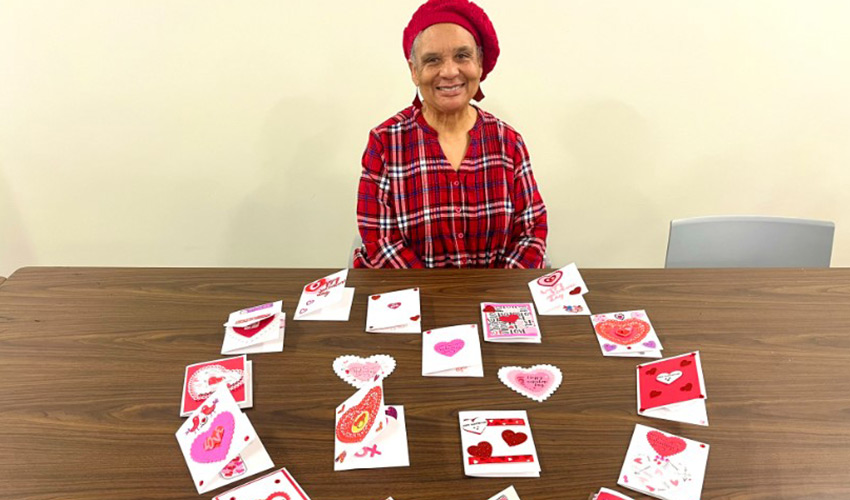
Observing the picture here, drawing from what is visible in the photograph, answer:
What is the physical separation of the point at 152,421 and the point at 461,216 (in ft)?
3.27

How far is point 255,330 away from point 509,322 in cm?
54

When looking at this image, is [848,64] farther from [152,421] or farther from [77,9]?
[77,9]

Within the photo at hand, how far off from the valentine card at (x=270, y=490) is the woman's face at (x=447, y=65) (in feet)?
3.57

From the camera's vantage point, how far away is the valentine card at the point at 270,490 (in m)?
0.89

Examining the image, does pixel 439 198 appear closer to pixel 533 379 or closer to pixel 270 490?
pixel 533 379

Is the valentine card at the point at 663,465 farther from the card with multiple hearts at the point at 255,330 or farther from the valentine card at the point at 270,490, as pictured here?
the card with multiple hearts at the point at 255,330

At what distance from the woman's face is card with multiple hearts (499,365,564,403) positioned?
31.9 inches

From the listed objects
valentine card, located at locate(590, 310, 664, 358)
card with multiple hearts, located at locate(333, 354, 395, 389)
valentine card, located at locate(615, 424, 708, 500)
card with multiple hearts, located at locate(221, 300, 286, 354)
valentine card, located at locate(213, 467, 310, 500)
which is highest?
card with multiple hearts, located at locate(221, 300, 286, 354)

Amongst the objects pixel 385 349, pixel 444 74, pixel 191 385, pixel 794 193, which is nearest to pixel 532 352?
pixel 385 349

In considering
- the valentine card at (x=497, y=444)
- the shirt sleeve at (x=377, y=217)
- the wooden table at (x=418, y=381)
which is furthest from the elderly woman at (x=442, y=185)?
the valentine card at (x=497, y=444)

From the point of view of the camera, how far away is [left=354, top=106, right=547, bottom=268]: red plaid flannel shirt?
1.71 m

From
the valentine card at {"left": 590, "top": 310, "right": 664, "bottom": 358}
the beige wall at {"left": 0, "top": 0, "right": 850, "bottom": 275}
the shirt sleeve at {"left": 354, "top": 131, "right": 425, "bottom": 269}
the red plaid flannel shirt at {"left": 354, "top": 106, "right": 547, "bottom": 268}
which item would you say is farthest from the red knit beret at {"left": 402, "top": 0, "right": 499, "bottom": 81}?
the valentine card at {"left": 590, "top": 310, "right": 664, "bottom": 358}

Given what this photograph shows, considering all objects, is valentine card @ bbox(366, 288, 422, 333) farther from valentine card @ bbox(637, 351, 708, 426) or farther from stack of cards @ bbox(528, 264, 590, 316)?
valentine card @ bbox(637, 351, 708, 426)

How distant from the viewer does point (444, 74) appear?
5.25 feet
